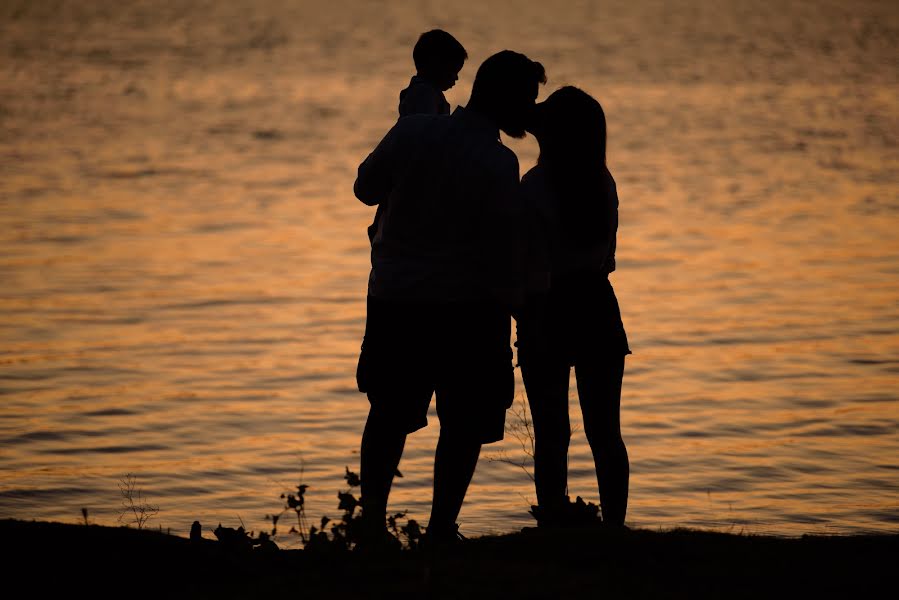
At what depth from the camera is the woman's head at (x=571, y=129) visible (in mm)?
5871

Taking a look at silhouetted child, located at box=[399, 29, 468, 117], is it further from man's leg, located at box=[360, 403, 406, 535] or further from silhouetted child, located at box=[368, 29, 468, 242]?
man's leg, located at box=[360, 403, 406, 535]

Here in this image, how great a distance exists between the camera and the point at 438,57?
19.9ft

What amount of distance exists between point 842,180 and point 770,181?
0.86m

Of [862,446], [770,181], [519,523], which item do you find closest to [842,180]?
[770,181]

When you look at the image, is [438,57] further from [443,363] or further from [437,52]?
[443,363]

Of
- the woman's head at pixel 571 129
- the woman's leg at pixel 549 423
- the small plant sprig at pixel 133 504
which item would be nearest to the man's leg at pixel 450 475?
the woman's leg at pixel 549 423

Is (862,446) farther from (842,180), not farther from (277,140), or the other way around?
(277,140)

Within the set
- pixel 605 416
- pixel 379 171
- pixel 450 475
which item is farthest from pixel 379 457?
pixel 379 171

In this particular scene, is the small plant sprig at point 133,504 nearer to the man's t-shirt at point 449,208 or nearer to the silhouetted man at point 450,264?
the silhouetted man at point 450,264

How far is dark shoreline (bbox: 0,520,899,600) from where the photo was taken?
5098 mm

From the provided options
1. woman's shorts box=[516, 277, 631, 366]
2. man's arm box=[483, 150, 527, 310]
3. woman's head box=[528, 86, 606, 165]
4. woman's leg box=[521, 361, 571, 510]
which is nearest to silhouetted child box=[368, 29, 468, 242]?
woman's head box=[528, 86, 606, 165]

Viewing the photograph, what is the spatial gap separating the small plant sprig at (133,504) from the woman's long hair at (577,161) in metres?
3.04

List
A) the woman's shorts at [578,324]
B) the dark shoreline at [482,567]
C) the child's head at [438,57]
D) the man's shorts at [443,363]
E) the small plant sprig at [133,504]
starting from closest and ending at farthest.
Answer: the dark shoreline at [482,567] < the man's shorts at [443,363] < the woman's shorts at [578,324] < the child's head at [438,57] < the small plant sprig at [133,504]

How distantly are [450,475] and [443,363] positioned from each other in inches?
16.6
